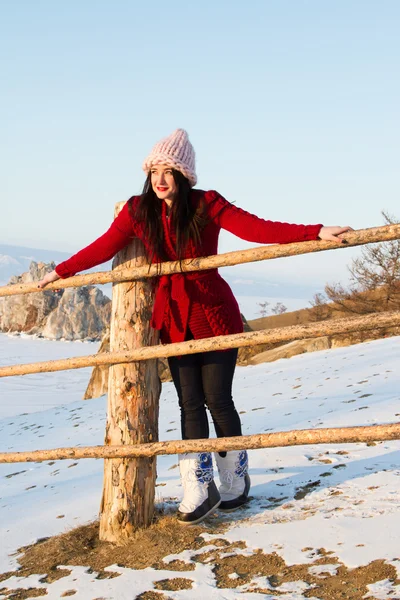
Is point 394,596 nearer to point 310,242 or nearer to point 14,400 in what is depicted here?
point 310,242

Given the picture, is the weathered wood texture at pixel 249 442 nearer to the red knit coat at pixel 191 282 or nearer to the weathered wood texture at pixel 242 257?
the red knit coat at pixel 191 282

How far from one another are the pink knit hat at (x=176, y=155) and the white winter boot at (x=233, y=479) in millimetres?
1478

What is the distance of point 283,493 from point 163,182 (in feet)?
6.13

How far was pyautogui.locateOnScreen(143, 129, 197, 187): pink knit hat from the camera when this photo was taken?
3239 millimetres

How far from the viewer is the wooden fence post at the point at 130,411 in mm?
3441

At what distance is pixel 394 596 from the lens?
2.39 m

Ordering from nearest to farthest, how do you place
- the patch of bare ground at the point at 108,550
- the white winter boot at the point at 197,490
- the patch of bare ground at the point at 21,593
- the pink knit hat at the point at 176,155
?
the patch of bare ground at the point at 21,593, the patch of bare ground at the point at 108,550, the pink knit hat at the point at 176,155, the white winter boot at the point at 197,490

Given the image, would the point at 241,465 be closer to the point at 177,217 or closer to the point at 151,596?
the point at 151,596

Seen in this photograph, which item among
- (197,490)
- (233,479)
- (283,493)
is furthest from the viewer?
(283,493)

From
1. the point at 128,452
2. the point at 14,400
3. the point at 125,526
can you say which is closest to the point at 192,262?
the point at 128,452

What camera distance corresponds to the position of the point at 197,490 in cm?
340

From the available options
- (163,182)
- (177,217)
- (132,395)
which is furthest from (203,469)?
(163,182)

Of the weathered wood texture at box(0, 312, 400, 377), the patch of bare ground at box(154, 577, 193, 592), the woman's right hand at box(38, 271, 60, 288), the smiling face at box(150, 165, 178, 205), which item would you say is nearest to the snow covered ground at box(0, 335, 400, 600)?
the patch of bare ground at box(154, 577, 193, 592)

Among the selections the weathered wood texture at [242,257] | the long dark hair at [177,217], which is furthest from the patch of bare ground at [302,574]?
→ the long dark hair at [177,217]
